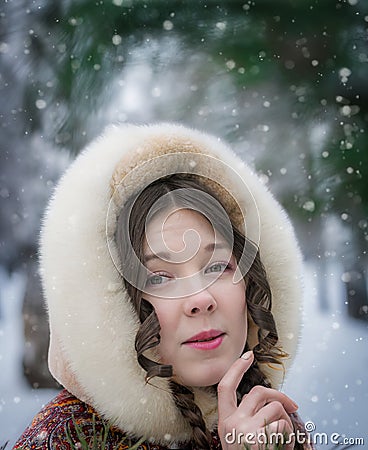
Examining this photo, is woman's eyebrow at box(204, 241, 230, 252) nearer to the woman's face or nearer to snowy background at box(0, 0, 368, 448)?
the woman's face

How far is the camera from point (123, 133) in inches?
34.6

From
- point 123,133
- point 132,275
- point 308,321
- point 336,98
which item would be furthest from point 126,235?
point 308,321

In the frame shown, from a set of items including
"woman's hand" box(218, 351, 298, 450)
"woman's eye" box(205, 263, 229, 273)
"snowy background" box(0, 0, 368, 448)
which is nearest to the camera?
"woman's hand" box(218, 351, 298, 450)

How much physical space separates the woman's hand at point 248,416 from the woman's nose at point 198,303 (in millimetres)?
78

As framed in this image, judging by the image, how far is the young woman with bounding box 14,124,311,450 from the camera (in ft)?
2.57

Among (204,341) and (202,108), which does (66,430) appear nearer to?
(204,341)

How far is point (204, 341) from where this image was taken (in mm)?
789

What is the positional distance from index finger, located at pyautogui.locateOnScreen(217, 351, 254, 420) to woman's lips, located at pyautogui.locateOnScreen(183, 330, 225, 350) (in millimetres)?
56

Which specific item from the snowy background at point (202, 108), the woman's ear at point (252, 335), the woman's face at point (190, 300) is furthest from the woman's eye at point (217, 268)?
the snowy background at point (202, 108)

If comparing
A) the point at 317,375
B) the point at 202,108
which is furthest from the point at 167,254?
the point at 317,375

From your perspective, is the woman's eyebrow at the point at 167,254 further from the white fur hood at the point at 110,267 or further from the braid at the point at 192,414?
the braid at the point at 192,414

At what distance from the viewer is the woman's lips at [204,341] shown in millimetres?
784

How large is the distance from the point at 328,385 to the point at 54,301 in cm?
159

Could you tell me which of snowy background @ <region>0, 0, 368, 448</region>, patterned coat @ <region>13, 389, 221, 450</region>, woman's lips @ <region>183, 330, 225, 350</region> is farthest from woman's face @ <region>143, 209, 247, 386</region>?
snowy background @ <region>0, 0, 368, 448</region>
